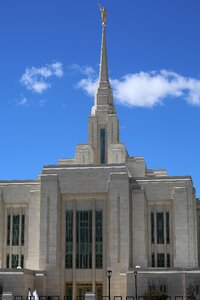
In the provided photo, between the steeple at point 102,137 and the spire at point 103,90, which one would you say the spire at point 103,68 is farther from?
the steeple at point 102,137

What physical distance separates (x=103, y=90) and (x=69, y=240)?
884 inches

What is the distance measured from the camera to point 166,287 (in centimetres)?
5894

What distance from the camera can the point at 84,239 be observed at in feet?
213

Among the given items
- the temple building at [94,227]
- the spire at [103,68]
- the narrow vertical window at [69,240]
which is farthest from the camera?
the spire at [103,68]

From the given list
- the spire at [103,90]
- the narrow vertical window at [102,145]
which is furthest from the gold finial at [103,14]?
the narrow vertical window at [102,145]

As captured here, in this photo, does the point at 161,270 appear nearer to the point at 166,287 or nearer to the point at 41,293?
the point at 166,287

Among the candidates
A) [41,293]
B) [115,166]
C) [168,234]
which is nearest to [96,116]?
[115,166]

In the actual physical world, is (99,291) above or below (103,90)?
below

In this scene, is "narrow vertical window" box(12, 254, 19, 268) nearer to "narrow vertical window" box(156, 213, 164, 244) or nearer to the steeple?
"narrow vertical window" box(156, 213, 164, 244)

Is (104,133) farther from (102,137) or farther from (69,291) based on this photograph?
(69,291)

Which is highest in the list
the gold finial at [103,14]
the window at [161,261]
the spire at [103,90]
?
the gold finial at [103,14]

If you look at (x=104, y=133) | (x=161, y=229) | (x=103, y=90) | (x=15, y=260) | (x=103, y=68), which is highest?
(x=103, y=68)

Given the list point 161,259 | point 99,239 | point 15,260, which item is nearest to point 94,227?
point 99,239

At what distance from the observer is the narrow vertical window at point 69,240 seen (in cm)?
6488
